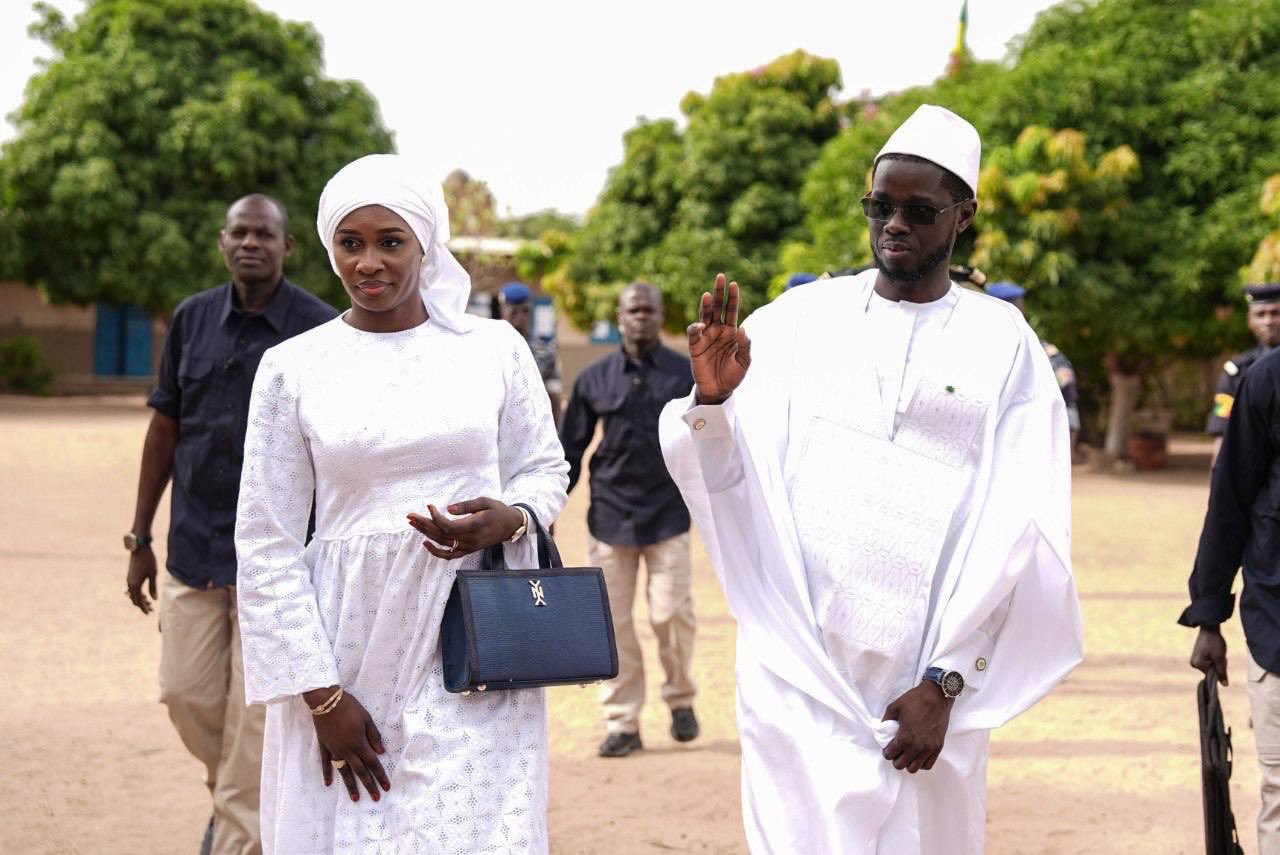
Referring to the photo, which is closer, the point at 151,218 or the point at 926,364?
the point at 926,364

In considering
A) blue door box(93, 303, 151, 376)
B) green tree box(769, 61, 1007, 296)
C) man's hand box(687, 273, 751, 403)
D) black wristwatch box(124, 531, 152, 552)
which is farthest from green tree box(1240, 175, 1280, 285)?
blue door box(93, 303, 151, 376)

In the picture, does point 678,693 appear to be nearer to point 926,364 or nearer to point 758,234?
point 926,364

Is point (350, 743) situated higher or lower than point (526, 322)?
lower

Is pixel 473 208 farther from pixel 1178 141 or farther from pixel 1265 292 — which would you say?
pixel 1265 292

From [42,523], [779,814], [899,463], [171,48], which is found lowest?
[42,523]

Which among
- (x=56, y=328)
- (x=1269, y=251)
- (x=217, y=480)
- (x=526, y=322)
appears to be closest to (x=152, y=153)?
(x=56, y=328)

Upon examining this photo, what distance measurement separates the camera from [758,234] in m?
34.5

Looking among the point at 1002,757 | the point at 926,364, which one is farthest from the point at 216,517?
the point at 1002,757

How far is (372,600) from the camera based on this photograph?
3.49 meters

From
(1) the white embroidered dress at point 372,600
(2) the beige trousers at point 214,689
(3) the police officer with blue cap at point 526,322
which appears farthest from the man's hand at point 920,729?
(3) the police officer with blue cap at point 526,322

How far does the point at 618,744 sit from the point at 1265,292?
3958mm

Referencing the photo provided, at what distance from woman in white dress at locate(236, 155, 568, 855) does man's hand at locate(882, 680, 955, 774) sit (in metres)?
0.81

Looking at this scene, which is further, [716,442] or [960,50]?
[960,50]

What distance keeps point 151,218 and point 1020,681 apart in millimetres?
31541
